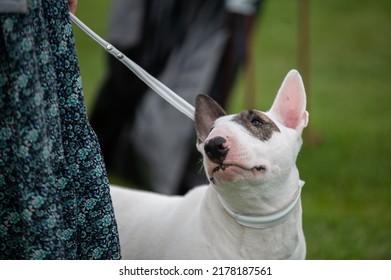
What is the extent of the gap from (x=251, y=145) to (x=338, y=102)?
9.17 m

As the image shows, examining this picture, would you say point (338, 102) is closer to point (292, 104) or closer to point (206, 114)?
point (292, 104)

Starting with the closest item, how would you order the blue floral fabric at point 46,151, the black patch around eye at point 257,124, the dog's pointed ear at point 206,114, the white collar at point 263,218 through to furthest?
the blue floral fabric at point 46,151 → the black patch around eye at point 257,124 → the white collar at point 263,218 → the dog's pointed ear at point 206,114

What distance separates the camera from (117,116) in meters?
8.96

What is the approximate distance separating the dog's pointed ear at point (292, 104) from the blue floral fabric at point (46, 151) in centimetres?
94

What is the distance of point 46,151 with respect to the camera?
3.25 m

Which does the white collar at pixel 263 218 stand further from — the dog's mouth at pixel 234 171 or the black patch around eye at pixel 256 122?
the black patch around eye at pixel 256 122

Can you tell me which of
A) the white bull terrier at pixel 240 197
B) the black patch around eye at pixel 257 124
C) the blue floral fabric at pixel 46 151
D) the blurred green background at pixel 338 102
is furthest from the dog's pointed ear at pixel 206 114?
the blurred green background at pixel 338 102

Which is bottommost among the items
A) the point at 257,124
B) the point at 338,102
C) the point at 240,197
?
the point at 338,102

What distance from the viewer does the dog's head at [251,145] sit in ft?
11.6

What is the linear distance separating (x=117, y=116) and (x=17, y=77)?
5.79 meters

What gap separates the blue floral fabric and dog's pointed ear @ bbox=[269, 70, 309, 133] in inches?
36.9

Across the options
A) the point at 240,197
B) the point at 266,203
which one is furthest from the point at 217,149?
the point at 266,203

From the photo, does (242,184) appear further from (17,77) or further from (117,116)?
(117,116)

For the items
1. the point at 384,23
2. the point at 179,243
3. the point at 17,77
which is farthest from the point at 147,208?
the point at 384,23
